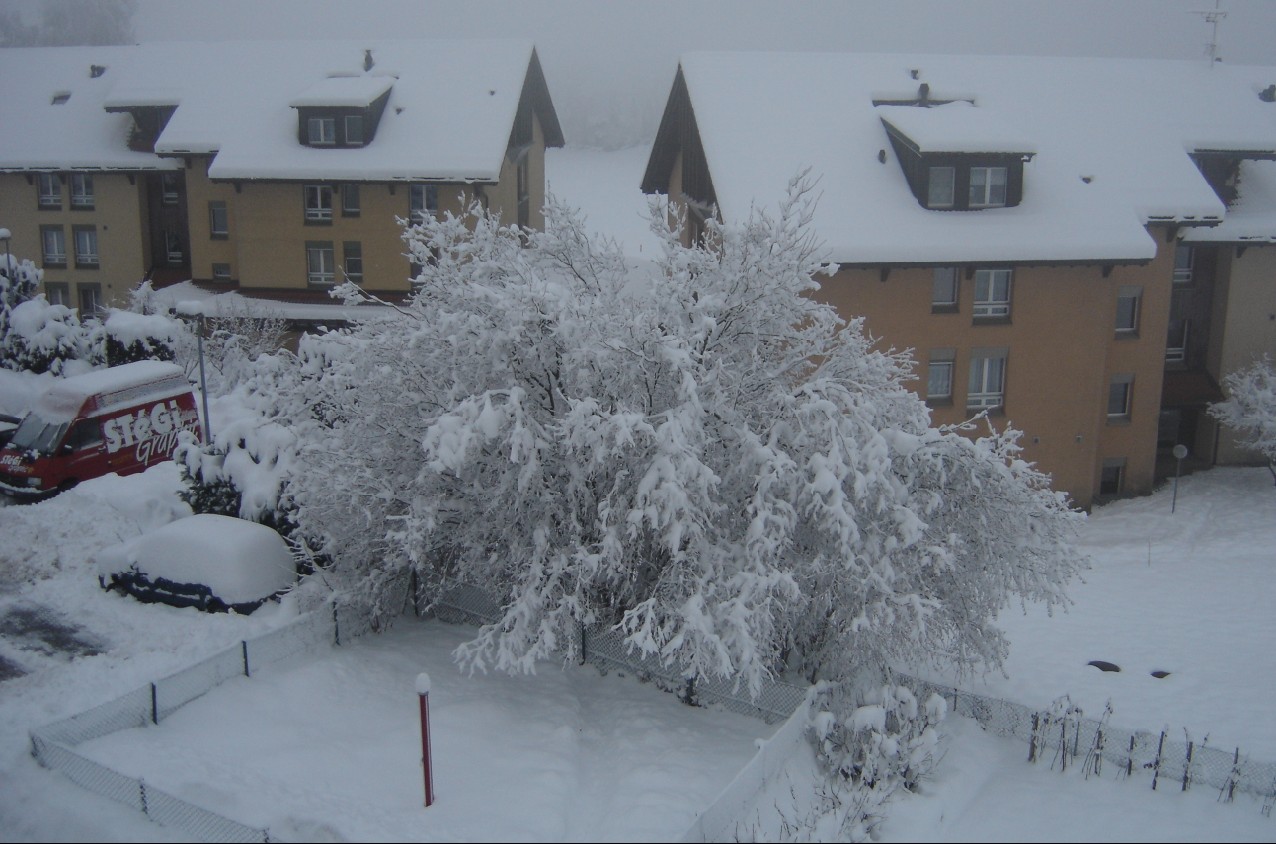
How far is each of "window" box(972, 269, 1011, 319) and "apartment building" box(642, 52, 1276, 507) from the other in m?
0.04

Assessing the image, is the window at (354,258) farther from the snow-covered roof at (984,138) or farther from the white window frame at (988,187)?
the white window frame at (988,187)

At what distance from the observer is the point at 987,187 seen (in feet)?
80.0

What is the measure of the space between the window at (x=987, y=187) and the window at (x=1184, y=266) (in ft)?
23.6

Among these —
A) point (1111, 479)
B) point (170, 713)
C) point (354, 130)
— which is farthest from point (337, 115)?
point (1111, 479)

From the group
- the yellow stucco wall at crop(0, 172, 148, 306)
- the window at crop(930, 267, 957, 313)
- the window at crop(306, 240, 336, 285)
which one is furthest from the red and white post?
the yellow stucco wall at crop(0, 172, 148, 306)

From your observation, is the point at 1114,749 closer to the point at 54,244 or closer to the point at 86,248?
the point at 86,248

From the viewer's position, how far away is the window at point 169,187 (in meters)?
36.0

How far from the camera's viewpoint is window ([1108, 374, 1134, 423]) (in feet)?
86.2

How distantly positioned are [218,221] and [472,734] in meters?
27.5

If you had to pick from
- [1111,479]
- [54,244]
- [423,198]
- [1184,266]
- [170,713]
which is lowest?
[170,713]

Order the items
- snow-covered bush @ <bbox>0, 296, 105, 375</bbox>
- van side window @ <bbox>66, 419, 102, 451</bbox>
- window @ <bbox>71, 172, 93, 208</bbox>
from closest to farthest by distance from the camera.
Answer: van side window @ <bbox>66, 419, 102, 451</bbox>
snow-covered bush @ <bbox>0, 296, 105, 375</bbox>
window @ <bbox>71, 172, 93, 208</bbox>

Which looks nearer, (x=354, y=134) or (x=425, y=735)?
(x=425, y=735)

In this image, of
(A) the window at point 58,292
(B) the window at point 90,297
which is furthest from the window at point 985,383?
(A) the window at point 58,292

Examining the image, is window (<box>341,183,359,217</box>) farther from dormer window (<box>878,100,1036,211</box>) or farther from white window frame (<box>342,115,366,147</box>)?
dormer window (<box>878,100,1036,211</box>)
